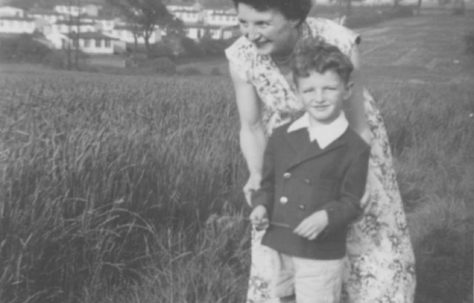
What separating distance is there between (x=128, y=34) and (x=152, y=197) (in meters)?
Result: 2.18

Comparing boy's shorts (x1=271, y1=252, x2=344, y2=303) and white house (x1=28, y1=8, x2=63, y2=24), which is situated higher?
white house (x1=28, y1=8, x2=63, y2=24)

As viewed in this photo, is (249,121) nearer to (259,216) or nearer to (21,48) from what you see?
(259,216)

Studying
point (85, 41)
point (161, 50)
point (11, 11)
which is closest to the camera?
point (11, 11)

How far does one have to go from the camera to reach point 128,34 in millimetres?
5559

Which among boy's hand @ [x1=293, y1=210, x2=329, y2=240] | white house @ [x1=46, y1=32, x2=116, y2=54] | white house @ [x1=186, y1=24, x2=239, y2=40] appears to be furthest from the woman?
white house @ [x1=46, y1=32, x2=116, y2=54]

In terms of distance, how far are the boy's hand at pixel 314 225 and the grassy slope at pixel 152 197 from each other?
3.89ft

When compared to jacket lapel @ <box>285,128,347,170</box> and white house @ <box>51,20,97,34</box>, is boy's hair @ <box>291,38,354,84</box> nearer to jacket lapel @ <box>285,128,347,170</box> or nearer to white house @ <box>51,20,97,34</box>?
jacket lapel @ <box>285,128,347,170</box>

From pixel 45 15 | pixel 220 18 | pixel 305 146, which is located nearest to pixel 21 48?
pixel 45 15

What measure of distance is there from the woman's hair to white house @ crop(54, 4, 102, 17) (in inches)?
129

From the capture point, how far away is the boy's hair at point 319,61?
2.18 metres

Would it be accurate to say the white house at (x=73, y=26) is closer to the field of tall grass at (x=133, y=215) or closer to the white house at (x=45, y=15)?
the white house at (x=45, y=15)

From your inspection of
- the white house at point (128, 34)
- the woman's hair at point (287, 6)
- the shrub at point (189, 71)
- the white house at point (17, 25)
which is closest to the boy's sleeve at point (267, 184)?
the woman's hair at point (287, 6)

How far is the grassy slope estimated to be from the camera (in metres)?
3.17

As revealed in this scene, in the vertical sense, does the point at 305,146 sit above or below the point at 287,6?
below
